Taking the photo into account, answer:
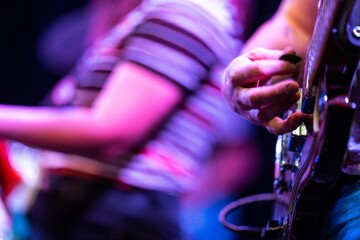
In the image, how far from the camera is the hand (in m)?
0.57

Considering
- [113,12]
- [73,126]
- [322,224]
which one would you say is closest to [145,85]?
[73,126]

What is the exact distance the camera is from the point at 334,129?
46cm

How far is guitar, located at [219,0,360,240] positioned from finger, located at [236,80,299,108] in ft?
0.05

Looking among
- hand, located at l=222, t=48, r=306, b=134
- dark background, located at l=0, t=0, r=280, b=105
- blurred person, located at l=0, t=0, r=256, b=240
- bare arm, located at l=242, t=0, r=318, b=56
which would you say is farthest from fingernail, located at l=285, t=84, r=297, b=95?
dark background, located at l=0, t=0, r=280, b=105

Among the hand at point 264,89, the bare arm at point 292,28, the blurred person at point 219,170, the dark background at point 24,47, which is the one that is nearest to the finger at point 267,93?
the hand at point 264,89

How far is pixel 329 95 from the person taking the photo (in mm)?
471

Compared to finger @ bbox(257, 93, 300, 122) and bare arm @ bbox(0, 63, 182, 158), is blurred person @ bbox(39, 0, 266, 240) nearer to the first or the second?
bare arm @ bbox(0, 63, 182, 158)

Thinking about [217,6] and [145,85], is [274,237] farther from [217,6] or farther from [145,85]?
[217,6]

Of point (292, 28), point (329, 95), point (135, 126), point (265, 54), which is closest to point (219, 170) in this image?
point (135, 126)

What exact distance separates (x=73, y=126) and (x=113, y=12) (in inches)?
21.2

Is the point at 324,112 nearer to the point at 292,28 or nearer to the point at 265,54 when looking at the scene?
the point at 265,54

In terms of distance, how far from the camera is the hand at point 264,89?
57 centimetres

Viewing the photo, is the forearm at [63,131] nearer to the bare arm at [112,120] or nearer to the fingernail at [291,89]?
the bare arm at [112,120]

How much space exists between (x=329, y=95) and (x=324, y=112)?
15 millimetres
